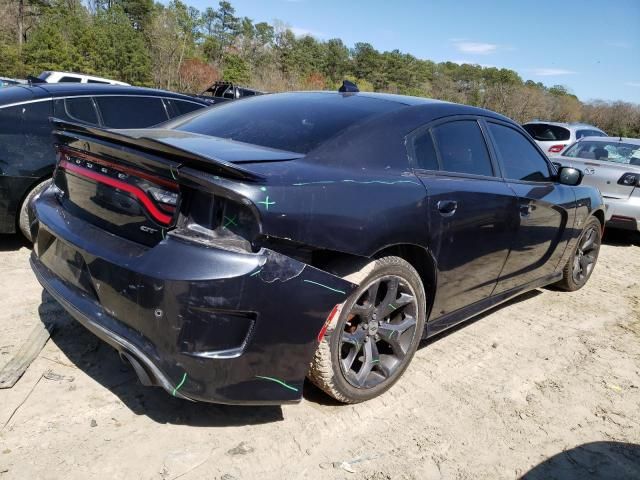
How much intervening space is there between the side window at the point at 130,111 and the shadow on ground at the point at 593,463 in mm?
4454

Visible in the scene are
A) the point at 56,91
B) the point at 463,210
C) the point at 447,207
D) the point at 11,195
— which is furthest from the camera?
the point at 56,91

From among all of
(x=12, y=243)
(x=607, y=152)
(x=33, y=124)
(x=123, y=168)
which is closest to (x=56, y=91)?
(x=33, y=124)

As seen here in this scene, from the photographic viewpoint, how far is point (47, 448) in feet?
6.88

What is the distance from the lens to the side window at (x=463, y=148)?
2.98 meters

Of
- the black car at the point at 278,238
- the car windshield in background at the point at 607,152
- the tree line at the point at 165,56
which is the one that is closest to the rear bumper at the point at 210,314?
the black car at the point at 278,238

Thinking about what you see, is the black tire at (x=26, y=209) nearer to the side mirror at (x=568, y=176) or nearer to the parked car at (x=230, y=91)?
the side mirror at (x=568, y=176)

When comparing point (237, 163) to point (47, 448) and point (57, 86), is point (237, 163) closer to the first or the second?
point (47, 448)

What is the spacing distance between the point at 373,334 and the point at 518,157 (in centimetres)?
195

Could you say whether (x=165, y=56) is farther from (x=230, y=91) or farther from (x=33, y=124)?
(x=33, y=124)

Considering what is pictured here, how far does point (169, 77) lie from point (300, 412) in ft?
123

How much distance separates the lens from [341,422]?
98.0 inches

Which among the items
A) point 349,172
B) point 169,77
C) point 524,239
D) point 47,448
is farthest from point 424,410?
point 169,77

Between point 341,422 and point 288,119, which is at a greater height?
point 288,119

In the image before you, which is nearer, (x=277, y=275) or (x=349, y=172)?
(x=277, y=275)
